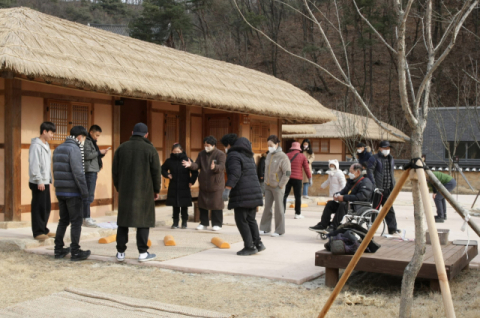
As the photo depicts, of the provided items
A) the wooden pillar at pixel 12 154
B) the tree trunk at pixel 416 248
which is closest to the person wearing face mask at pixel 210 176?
the wooden pillar at pixel 12 154

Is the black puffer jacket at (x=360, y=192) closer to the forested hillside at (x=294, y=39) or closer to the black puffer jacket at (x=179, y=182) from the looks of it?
the black puffer jacket at (x=179, y=182)

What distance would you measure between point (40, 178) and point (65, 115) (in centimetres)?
246

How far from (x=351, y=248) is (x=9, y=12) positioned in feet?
24.5

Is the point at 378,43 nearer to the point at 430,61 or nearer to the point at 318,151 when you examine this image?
the point at 318,151

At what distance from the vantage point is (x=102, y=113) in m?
9.83

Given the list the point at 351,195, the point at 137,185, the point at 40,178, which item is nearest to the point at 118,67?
the point at 40,178

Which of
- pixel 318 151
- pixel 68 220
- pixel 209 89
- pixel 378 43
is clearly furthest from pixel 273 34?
Result: pixel 68 220

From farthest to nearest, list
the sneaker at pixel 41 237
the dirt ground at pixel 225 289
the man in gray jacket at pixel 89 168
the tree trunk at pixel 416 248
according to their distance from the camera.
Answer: the man in gray jacket at pixel 89 168 → the sneaker at pixel 41 237 → the dirt ground at pixel 225 289 → the tree trunk at pixel 416 248

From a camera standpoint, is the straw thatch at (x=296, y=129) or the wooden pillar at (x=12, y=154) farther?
the straw thatch at (x=296, y=129)

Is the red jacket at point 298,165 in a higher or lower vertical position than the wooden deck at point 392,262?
higher

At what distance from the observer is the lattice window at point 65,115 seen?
28.8ft

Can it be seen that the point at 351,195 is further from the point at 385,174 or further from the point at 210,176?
the point at 210,176

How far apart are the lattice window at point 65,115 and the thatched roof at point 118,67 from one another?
975mm

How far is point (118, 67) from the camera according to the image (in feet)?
30.4
